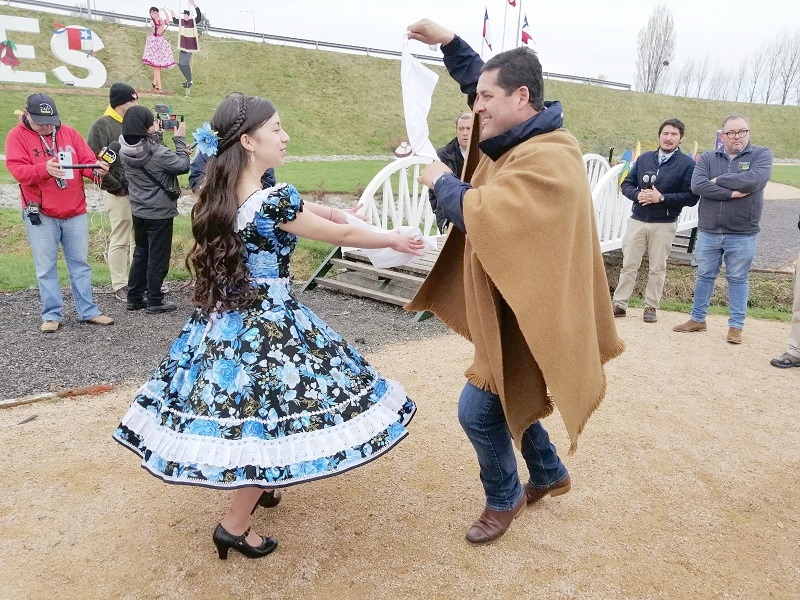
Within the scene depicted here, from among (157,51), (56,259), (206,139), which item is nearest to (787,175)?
(157,51)

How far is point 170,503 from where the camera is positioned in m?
3.05

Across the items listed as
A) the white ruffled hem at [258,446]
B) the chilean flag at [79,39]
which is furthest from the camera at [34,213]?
the chilean flag at [79,39]

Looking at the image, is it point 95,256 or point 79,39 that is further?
point 79,39

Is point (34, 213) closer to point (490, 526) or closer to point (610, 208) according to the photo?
point (490, 526)

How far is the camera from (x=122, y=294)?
21.8 ft

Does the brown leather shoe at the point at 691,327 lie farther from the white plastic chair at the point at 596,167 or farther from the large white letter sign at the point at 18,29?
the large white letter sign at the point at 18,29

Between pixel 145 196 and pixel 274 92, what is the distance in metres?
25.3

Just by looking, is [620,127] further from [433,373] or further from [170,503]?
[170,503]

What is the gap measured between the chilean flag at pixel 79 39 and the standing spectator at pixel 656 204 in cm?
1688

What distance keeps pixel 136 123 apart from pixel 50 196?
1000 millimetres

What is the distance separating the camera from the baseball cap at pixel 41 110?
5.07 meters

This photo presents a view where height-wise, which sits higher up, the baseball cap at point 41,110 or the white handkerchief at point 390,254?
the baseball cap at point 41,110

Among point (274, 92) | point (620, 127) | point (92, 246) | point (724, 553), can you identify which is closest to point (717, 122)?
point (620, 127)

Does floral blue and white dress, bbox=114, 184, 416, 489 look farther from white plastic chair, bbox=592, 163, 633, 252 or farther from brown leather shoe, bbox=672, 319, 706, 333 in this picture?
white plastic chair, bbox=592, 163, 633, 252
